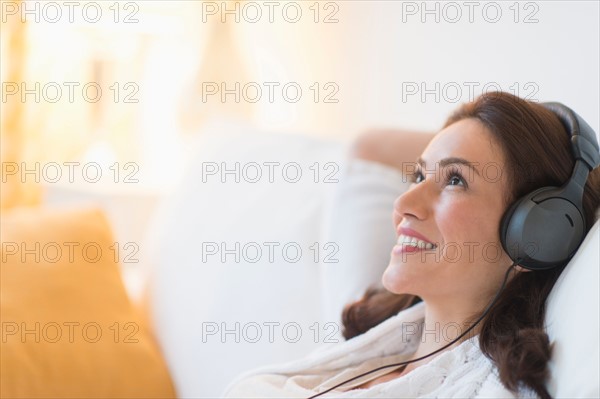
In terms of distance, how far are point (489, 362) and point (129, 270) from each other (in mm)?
1948

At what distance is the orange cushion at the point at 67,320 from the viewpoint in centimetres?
140

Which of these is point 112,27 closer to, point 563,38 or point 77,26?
point 77,26

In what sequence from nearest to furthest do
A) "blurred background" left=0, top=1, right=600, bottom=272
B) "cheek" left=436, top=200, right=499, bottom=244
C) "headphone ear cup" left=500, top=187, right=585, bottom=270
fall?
"headphone ear cup" left=500, top=187, right=585, bottom=270 < "cheek" left=436, top=200, right=499, bottom=244 < "blurred background" left=0, top=1, right=600, bottom=272

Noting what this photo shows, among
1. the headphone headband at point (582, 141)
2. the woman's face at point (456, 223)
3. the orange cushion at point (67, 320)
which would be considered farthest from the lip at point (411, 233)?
the orange cushion at point (67, 320)

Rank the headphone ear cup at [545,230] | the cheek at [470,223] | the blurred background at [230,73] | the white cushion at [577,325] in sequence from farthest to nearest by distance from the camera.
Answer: the blurred background at [230,73] → the cheek at [470,223] → the headphone ear cup at [545,230] → the white cushion at [577,325]

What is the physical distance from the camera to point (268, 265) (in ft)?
4.90

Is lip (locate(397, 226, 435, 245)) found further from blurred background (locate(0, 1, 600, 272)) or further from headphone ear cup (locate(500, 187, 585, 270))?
blurred background (locate(0, 1, 600, 272))

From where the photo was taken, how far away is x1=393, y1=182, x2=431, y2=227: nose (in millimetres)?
1130

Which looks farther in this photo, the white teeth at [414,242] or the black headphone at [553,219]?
the white teeth at [414,242]

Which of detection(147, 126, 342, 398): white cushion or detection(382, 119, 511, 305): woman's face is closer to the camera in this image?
detection(382, 119, 511, 305): woman's face

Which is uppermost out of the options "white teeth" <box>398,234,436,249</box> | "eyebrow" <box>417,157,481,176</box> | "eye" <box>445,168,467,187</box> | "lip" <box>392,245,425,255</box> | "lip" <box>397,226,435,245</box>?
"eyebrow" <box>417,157,481,176</box>

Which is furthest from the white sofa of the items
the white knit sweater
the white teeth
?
the white teeth

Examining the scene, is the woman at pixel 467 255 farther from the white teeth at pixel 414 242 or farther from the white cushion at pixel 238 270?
the white cushion at pixel 238 270

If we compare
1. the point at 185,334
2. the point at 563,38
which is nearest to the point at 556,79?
the point at 563,38
